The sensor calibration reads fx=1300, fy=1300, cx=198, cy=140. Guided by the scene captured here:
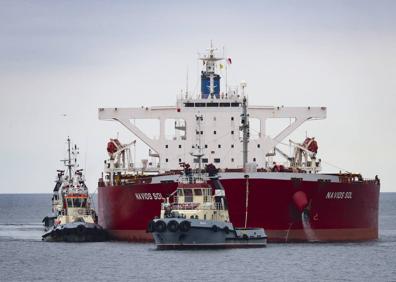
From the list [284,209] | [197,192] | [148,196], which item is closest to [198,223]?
[197,192]

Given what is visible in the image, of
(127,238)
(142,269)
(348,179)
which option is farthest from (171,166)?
(142,269)

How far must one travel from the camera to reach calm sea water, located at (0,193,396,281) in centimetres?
5531

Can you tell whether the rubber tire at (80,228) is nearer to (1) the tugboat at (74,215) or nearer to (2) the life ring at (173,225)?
(1) the tugboat at (74,215)

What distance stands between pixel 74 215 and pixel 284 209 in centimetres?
1575

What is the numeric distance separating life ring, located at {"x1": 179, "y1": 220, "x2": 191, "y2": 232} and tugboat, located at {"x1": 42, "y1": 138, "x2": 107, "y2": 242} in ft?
51.4

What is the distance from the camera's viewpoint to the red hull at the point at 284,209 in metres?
67.9

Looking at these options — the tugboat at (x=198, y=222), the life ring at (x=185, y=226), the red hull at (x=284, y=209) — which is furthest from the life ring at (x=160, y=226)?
the red hull at (x=284, y=209)

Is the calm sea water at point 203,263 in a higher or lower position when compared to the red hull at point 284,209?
lower

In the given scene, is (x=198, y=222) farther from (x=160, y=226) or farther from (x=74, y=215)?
(x=74, y=215)

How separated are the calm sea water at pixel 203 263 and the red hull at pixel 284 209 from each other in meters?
1.29

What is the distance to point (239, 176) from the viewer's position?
67938 millimetres

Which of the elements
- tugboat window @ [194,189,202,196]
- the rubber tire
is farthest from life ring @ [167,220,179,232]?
the rubber tire

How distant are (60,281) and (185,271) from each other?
5423 millimetres

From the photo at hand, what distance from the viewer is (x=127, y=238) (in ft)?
247
